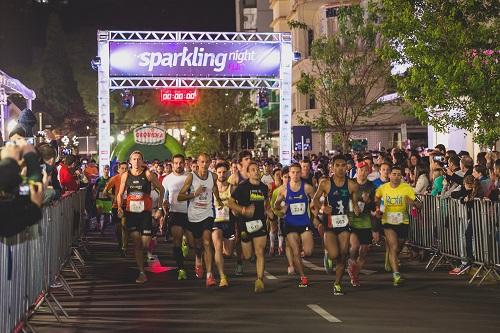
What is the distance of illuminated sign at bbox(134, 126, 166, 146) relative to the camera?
39406mm

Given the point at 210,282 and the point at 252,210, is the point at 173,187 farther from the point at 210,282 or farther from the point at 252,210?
the point at 252,210

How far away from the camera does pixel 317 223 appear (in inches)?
536

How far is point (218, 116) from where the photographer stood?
72625 millimetres

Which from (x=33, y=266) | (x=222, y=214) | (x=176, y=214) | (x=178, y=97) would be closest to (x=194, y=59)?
(x=178, y=97)


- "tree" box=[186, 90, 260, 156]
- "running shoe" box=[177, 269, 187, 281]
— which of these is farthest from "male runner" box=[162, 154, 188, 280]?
"tree" box=[186, 90, 260, 156]

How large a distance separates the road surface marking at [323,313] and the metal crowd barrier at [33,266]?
295cm

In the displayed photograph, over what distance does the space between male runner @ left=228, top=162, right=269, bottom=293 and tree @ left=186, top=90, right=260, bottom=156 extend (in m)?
56.7

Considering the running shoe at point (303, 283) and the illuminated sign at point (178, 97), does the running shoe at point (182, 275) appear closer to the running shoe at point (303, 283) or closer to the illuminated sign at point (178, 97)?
the running shoe at point (303, 283)

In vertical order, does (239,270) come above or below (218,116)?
below

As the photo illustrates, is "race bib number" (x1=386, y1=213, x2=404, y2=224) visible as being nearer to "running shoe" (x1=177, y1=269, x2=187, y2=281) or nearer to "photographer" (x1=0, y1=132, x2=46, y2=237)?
"running shoe" (x1=177, y1=269, x2=187, y2=281)

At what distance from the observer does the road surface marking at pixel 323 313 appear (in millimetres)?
10677

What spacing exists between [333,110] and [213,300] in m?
28.3

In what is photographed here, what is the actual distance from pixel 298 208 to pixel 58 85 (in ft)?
270

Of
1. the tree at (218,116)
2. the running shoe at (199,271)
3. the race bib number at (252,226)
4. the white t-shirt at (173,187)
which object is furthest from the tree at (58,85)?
the race bib number at (252,226)
